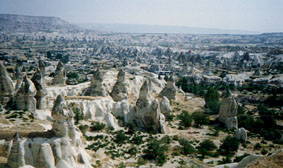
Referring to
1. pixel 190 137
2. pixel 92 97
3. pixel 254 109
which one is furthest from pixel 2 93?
pixel 254 109

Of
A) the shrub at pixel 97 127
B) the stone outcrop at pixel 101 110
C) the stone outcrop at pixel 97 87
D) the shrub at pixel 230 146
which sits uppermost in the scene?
the stone outcrop at pixel 97 87

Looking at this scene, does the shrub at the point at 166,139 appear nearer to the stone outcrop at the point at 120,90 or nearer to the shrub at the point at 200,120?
the shrub at the point at 200,120

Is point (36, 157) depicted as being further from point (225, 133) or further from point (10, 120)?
point (225, 133)

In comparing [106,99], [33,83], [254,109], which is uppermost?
[33,83]

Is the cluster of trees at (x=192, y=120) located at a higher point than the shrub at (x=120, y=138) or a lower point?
lower

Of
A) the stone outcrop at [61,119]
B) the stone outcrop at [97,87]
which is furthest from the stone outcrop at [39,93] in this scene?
the stone outcrop at [61,119]

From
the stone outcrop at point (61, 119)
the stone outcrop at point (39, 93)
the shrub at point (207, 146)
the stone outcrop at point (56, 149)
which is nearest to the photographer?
the stone outcrop at point (56, 149)

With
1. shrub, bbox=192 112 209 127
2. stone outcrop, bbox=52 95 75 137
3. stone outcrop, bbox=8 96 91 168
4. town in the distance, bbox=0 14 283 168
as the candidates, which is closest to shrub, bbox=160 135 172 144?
town in the distance, bbox=0 14 283 168
